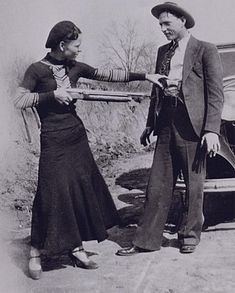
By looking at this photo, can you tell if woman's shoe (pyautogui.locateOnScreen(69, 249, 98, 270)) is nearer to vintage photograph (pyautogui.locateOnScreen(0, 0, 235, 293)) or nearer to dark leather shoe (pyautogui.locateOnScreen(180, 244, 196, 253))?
vintage photograph (pyautogui.locateOnScreen(0, 0, 235, 293))

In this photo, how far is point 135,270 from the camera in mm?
3660

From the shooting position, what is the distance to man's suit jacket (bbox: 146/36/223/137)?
3.92 metres

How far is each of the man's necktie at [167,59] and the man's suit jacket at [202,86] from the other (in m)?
0.15

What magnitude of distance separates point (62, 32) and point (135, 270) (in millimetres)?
1788

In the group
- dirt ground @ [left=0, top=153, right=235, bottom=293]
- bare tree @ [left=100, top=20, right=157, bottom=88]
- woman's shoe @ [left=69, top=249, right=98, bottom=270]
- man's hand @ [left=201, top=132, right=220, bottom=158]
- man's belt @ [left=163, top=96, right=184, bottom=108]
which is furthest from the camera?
bare tree @ [left=100, top=20, right=157, bottom=88]

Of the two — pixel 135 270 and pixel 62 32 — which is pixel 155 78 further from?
pixel 135 270

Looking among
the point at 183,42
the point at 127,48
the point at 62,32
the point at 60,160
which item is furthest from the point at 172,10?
the point at 127,48

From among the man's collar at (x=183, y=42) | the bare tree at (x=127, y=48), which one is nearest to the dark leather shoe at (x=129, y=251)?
the man's collar at (x=183, y=42)

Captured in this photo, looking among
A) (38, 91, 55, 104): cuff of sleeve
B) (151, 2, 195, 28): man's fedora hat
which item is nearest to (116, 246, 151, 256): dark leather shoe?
(38, 91, 55, 104): cuff of sleeve

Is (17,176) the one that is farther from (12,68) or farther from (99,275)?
(99,275)

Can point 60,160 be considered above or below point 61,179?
above

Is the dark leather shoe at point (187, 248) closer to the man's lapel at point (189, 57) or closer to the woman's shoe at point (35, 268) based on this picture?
the woman's shoe at point (35, 268)

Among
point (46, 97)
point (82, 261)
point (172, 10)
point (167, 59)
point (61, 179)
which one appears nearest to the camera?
point (46, 97)

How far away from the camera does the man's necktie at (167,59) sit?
13.5 feet
